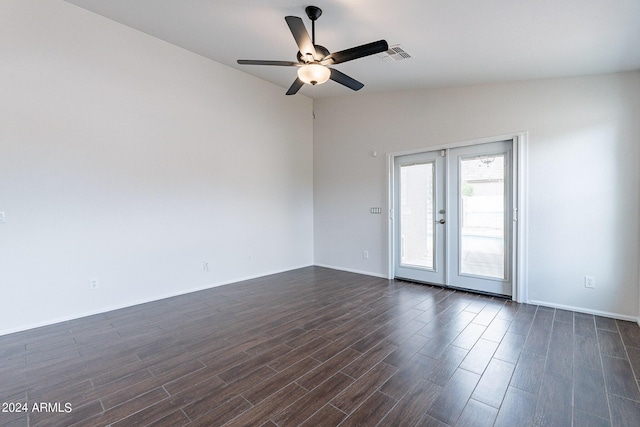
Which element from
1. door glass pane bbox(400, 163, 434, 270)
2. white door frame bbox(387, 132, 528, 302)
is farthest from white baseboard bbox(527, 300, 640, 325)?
door glass pane bbox(400, 163, 434, 270)

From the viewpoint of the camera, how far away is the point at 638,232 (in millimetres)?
3072

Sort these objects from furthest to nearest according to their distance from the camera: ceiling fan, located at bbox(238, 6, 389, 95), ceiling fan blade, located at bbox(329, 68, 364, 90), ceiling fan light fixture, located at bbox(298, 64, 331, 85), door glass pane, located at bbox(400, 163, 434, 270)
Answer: door glass pane, located at bbox(400, 163, 434, 270), ceiling fan blade, located at bbox(329, 68, 364, 90), ceiling fan light fixture, located at bbox(298, 64, 331, 85), ceiling fan, located at bbox(238, 6, 389, 95)

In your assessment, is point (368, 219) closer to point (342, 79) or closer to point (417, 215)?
point (417, 215)

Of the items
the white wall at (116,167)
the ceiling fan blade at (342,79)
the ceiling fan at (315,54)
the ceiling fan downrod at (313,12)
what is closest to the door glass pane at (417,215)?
the ceiling fan blade at (342,79)

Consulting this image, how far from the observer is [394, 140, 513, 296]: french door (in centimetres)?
394

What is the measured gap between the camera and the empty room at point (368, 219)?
204cm

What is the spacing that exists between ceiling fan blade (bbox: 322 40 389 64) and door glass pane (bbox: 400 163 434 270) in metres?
2.59

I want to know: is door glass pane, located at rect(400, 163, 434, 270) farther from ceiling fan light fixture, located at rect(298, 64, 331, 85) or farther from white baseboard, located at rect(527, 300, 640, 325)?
ceiling fan light fixture, located at rect(298, 64, 331, 85)

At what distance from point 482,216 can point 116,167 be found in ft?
16.1

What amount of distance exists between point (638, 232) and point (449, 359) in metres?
2.62

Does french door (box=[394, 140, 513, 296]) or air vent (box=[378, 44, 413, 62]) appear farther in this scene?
french door (box=[394, 140, 513, 296])

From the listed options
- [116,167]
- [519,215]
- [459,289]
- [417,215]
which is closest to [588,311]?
[519,215]

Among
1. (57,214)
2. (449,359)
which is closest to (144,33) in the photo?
(57,214)

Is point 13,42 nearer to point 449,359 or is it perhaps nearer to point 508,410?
point 449,359
